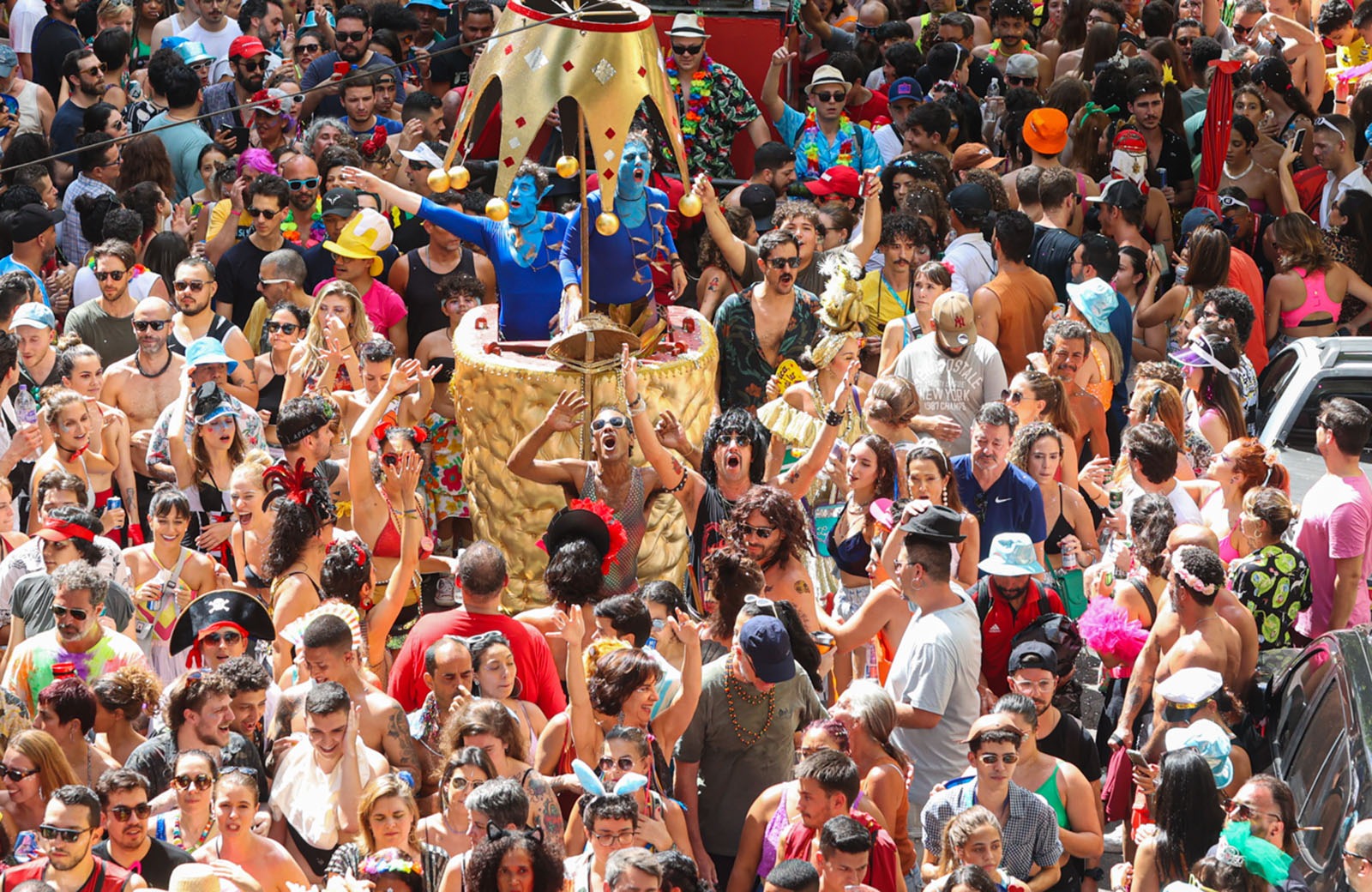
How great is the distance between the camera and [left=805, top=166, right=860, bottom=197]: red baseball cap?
11047mm

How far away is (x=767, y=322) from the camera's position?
9508mm

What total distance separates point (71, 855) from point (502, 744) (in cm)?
131

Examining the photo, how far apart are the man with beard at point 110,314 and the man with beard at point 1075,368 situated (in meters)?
4.60

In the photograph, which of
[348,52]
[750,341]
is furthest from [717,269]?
[348,52]

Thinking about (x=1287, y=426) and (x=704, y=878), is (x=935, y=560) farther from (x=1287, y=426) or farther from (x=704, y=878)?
(x=1287, y=426)

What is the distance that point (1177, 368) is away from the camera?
8.72m

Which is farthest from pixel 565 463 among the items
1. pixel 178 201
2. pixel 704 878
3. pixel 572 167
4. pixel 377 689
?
pixel 178 201

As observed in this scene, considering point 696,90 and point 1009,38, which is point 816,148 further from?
point 1009,38

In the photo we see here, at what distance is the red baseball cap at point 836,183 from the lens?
36.2 ft

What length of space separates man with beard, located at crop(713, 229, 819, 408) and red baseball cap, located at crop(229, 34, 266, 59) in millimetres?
4313

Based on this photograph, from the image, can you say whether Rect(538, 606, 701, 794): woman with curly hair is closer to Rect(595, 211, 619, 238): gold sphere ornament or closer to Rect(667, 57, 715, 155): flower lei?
Rect(595, 211, 619, 238): gold sphere ornament

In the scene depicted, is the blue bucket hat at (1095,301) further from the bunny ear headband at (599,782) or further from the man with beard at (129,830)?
the man with beard at (129,830)

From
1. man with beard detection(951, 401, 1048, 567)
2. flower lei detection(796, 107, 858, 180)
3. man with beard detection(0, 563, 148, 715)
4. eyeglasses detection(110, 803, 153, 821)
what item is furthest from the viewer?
flower lei detection(796, 107, 858, 180)

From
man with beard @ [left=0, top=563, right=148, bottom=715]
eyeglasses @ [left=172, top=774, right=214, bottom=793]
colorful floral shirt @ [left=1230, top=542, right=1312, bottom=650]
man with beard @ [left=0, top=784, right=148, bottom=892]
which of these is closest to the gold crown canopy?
man with beard @ [left=0, top=563, right=148, bottom=715]
